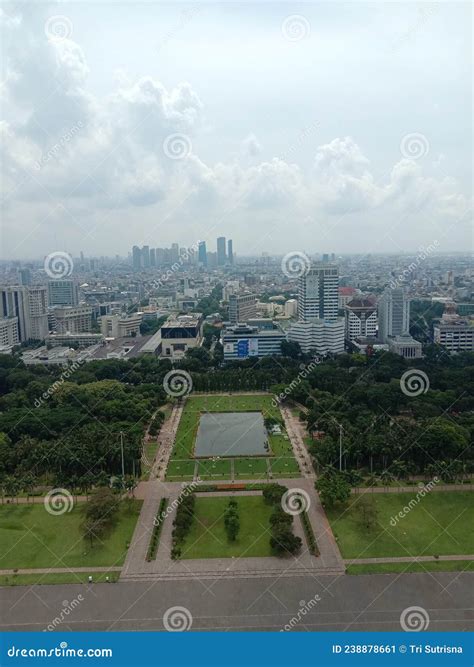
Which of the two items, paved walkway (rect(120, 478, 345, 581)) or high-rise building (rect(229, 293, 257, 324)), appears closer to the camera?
paved walkway (rect(120, 478, 345, 581))

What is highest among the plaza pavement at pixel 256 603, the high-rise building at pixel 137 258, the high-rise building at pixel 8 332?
the high-rise building at pixel 137 258

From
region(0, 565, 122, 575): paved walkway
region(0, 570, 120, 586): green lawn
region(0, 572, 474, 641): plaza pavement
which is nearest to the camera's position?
region(0, 572, 474, 641): plaza pavement

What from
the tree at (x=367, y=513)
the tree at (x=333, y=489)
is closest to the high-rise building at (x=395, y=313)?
the tree at (x=333, y=489)

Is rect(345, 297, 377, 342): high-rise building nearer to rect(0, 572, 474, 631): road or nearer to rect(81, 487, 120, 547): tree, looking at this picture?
rect(81, 487, 120, 547): tree

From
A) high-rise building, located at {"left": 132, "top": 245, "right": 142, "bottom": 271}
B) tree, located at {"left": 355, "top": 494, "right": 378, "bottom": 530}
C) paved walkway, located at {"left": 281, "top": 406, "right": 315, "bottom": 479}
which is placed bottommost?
paved walkway, located at {"left": 281, "top": 406, "right": 315, "bottom": 479}

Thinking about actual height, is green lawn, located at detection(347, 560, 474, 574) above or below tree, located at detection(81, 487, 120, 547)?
below

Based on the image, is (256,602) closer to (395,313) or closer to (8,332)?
(395,313)

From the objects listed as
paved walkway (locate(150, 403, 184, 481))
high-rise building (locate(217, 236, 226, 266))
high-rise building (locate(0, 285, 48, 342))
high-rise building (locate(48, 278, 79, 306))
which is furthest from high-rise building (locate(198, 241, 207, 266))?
paved walkway (locate(150, 403, 184, 481))

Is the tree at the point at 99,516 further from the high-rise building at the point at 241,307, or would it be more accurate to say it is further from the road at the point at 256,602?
the high-rise building at the point at 241,307
